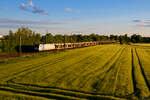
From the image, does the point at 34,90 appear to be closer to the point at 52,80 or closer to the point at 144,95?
the point at 52,80

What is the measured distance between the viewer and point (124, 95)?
31.9 ft

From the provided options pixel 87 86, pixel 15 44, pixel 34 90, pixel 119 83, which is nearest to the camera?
pixel 34 90

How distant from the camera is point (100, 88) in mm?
11109

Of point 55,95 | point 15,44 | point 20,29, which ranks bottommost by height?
point 55,95

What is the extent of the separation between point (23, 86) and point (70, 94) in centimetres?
438

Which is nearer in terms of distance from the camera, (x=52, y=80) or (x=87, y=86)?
(x=87, y=86)

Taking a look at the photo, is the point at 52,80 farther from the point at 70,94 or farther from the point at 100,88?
the point at 100,88

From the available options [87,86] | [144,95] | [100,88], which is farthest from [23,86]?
[144,95]

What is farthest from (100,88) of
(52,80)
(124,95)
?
(52,80)

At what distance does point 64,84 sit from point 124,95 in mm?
5063

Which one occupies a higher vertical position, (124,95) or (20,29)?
(20,29)

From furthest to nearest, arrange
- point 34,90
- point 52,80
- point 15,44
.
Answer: point 15,44, point 52,80, point 34,90

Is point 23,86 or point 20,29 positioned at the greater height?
point 20,29

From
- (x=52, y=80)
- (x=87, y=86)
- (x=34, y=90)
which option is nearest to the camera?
(x=34, y=90)
